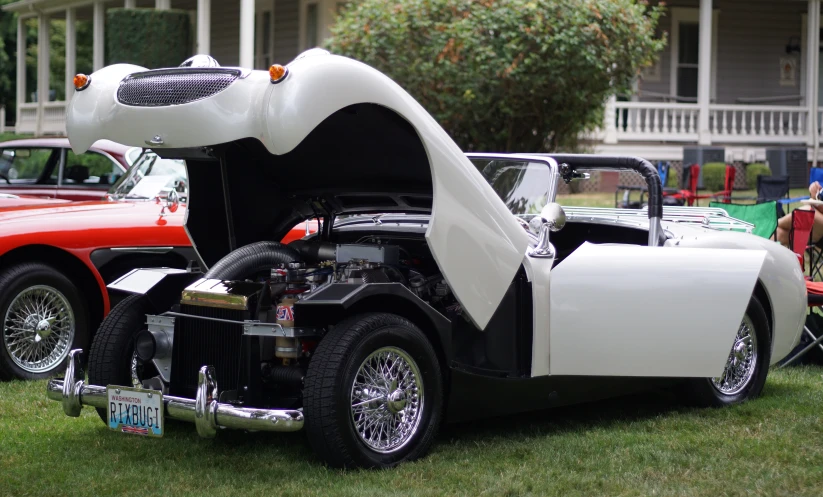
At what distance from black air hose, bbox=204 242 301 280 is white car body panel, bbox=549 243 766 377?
141 centimetres

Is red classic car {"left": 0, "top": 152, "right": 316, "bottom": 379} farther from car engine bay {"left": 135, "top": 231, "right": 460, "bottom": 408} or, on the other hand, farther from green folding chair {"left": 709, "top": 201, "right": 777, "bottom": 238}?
green folding chair {"left": 709, "top": 201, "right": 777, "bottom": 238}

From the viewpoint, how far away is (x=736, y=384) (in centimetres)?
659

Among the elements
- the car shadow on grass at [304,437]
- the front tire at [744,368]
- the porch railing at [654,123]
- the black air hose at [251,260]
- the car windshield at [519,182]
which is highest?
the porch railing at [654,123]

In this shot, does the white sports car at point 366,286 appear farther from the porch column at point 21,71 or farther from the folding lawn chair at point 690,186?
the porch column at point 21,71

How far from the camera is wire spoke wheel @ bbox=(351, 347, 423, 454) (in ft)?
16.1

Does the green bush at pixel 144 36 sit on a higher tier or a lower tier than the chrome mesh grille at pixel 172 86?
higher

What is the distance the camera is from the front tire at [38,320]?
7.11 m

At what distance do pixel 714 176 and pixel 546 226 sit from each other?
15.9 m

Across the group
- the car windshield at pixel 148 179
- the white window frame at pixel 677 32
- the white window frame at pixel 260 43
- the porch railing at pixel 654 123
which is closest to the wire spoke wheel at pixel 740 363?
the car windshield at pixel 148 179

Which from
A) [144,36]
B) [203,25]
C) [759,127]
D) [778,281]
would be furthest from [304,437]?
[759,127]

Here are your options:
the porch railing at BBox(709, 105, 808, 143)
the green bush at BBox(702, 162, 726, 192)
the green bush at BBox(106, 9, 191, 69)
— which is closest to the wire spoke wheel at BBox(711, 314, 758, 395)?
the green bush at BBox(702, 162, 726, 192)

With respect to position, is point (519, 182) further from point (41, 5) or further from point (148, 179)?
point (41, 5)

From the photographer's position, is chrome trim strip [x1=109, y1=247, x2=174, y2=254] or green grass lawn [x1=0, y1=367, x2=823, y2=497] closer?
green grass lawn [x1=0, y1=367, x2=823, y2=497]

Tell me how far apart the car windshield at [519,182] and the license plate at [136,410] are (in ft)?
8.00
